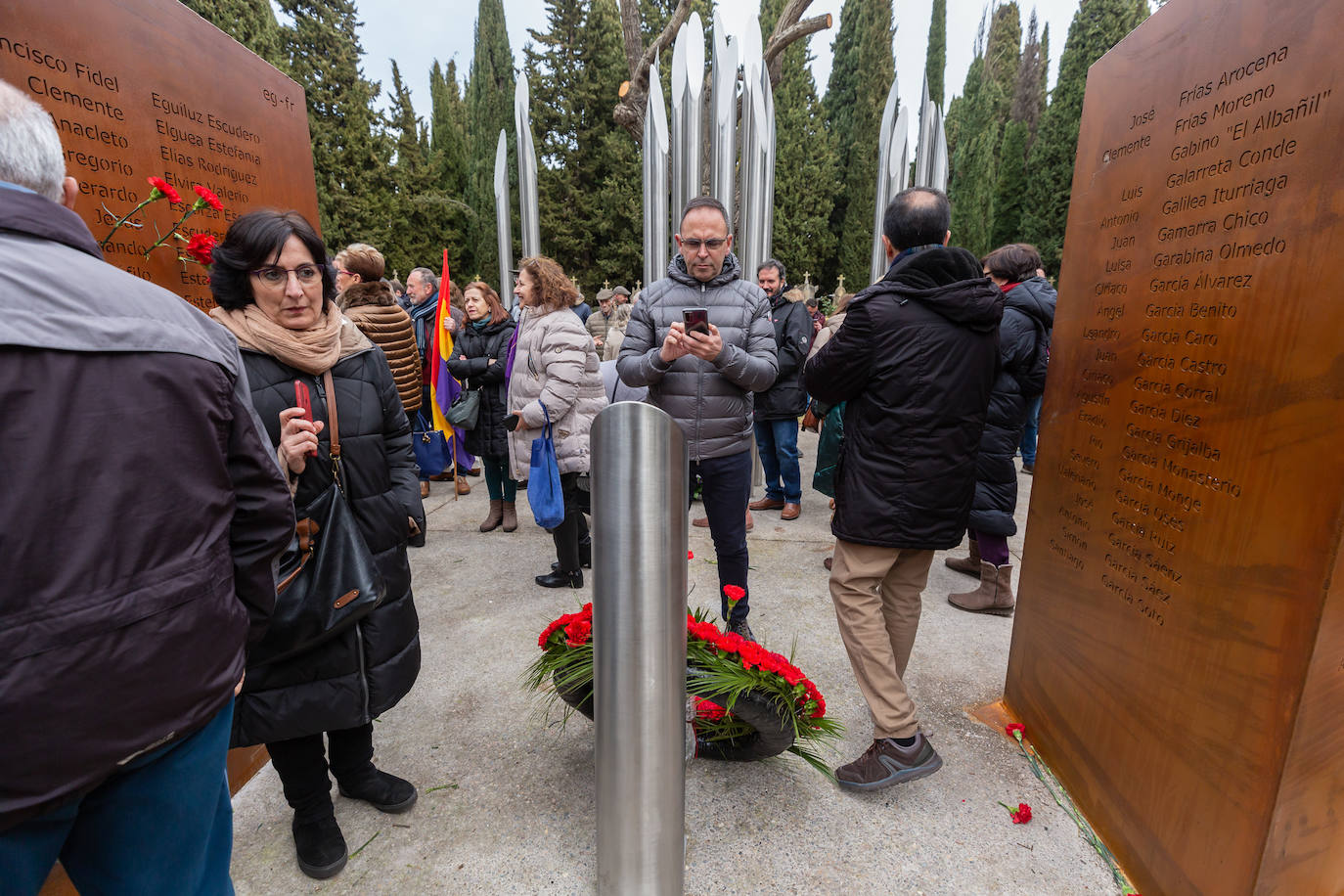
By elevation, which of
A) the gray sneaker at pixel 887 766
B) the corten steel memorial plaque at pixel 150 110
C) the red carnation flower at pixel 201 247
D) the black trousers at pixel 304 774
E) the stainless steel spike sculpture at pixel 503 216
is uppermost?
the stainless steel spike sculpture at pixel 503 216

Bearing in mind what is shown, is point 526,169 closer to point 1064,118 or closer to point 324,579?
point 324,579

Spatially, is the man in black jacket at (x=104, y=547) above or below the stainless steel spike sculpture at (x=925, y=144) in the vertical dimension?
below

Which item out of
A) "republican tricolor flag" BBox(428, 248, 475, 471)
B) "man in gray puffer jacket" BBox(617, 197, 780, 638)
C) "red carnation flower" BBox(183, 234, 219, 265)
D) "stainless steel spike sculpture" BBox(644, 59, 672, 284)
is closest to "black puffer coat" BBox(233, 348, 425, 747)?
"red carnation flower" BBox(183, 234, 219, 265)

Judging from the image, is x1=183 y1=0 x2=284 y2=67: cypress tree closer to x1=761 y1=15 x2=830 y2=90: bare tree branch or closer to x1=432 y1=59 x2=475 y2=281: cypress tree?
x1=432 y1=59 x2=475 y2=281: cypress tree

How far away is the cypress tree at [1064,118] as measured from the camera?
17219mm

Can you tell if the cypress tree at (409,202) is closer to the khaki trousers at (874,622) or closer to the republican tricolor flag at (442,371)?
the republican tricolor flag at (442,371)

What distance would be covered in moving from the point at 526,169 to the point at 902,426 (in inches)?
349

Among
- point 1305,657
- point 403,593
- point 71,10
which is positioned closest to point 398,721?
point 403,593

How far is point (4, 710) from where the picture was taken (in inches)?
34.0

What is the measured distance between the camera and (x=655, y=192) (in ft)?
29.3

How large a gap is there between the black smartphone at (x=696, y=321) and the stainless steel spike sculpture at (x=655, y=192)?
6.48 meters

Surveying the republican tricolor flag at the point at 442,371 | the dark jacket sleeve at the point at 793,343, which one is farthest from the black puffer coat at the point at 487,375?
the dark jacket sleeve at the point at 793,343

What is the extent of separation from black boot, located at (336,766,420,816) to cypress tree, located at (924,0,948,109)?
1138 inches

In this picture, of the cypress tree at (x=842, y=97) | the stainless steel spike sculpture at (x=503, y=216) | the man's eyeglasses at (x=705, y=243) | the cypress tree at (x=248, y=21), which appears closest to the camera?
the man's eyeglasses at (x=705, y=243)
